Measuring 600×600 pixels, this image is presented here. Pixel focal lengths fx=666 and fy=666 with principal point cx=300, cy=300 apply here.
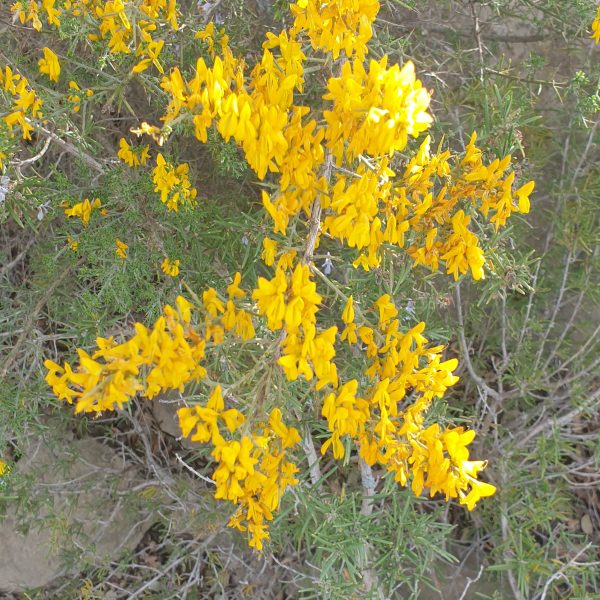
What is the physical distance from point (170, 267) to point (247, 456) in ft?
3.47

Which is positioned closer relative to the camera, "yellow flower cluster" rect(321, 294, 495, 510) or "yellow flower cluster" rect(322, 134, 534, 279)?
"yellow flower cluster" rect(321, 294, 495, 510)

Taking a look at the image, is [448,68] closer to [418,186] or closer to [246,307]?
[418,186]

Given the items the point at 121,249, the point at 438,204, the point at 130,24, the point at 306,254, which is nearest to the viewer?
the point at 306,254

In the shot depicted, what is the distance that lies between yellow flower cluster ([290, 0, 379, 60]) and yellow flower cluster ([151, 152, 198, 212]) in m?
0.74

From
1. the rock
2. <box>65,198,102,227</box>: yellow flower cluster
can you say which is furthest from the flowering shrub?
the rock

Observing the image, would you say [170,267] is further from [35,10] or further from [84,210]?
[35,10]

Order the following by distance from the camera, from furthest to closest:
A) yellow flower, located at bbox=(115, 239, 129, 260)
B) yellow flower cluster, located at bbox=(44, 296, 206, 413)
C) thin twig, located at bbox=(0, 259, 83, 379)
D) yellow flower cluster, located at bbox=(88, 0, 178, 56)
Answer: thin twig, located at bbox=(0, 259, 83, 379) → yellow flower, located at bbox=(115, 239, 129, 260) → yellow flower cluster, located at bbox=(88, 0, 178, 56) → yellow flower cluster, located at bbox=(44, 296, 206, 413)

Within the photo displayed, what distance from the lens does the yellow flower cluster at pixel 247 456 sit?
1395mm

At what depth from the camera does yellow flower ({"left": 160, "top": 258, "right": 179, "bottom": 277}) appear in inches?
89.7

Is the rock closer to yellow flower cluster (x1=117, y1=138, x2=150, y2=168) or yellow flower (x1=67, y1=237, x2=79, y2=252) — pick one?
yellow flower (x1=67, y1=237, x2=79, y2=252)

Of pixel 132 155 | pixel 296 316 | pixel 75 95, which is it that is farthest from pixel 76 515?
pixel 296 316

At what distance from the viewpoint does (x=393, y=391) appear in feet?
5.42

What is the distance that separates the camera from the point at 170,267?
229 cm

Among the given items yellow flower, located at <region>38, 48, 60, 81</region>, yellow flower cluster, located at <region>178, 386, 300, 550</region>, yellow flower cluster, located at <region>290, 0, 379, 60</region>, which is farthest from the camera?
yellow flower, located at <region>38, 48, 60, 81</region>
